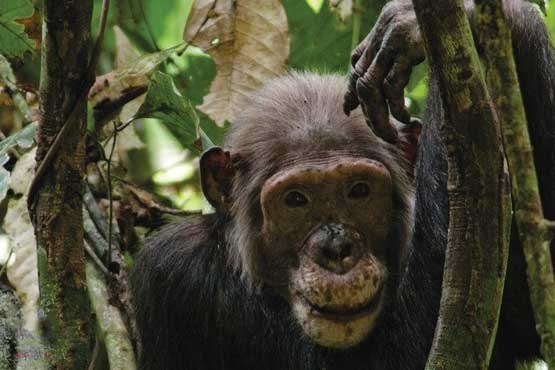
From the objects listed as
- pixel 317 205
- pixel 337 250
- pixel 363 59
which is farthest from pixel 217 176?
pixel 363 59

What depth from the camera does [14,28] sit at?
20.0 feet

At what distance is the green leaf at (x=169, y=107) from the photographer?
5.89 metres

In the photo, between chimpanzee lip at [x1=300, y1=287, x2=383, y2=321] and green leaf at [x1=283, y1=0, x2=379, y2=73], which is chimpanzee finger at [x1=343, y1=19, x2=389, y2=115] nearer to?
chimpanzee lip at [x1=300, y1=287, x2=383, y2=321]

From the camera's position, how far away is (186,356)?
6.14 meters

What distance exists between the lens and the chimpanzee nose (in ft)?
16.6

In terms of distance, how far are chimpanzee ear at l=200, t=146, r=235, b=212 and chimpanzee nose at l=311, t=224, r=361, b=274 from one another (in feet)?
3.52

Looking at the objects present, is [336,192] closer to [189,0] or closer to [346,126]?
[346,126]

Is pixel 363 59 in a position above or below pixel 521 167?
above

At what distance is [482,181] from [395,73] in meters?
1.21

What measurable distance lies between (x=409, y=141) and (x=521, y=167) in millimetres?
3224

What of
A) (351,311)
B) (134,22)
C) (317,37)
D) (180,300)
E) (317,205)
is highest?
(134,22)

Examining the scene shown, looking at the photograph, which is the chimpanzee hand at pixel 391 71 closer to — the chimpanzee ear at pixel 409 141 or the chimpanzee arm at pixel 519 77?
the chimpanzee arm at pixel 519 77

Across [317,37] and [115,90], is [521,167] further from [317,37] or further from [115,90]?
[317,37]

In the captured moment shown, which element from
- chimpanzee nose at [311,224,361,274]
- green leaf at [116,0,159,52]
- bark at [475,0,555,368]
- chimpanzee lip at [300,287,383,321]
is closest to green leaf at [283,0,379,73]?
green leaf at [116,0,159,52]
